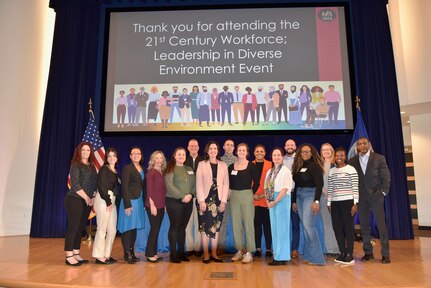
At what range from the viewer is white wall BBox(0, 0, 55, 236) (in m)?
6.39

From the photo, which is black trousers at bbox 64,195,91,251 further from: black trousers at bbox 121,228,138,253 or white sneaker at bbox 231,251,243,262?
white sneaker at bbox 231,251,243,262

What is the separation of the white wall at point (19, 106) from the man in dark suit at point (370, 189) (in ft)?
19.0

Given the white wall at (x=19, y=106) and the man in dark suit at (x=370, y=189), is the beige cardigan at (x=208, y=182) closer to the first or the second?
the man in dark suit at (x=370, y=189)

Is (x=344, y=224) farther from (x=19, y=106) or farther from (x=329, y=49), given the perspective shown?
(x=19, y=106)

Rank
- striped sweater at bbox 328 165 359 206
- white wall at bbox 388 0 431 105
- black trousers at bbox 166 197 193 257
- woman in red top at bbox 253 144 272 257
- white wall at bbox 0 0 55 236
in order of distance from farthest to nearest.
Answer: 1. white wall at bbox 388 0 431 105
2. white wall at bbox 0 0 55 236
3. woman in red top at bbox 253 144 272 257
4. black trousers at bbox 166 197 193 257
5. striped sweater at bbox 328 165 359 206

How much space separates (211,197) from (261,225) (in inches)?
32.9

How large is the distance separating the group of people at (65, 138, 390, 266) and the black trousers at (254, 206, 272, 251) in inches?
10.6

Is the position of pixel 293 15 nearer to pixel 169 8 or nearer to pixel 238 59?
pixel 238 59

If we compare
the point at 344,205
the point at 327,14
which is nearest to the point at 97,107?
the point at 327,14

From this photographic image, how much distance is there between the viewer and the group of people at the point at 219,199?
147 inches

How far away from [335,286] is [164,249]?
2.56m

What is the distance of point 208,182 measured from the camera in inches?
152

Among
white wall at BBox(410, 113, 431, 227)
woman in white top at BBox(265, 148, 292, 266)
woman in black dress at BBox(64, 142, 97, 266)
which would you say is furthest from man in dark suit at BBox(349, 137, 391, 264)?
white wall at BBox(410, 113, 431, 227)

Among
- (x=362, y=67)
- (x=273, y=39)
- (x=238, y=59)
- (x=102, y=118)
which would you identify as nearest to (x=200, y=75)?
(x=238, y=59)
